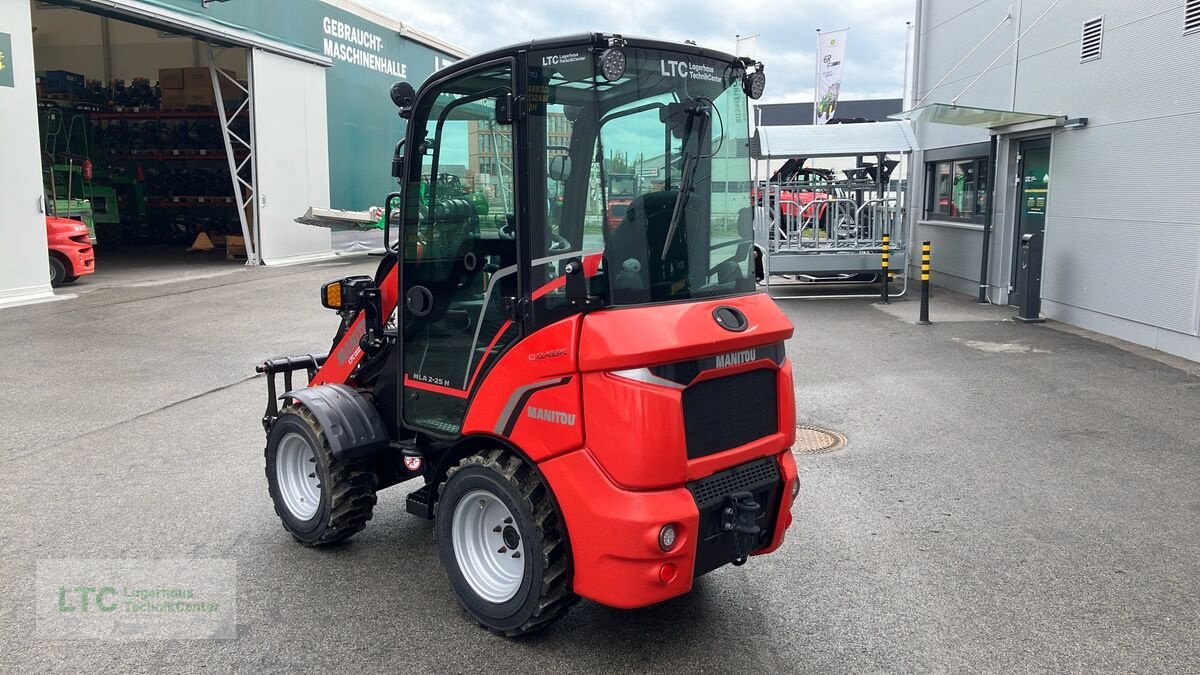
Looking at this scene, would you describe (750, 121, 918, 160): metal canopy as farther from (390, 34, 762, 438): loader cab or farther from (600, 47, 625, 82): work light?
(600, 47, 625, 82): work light

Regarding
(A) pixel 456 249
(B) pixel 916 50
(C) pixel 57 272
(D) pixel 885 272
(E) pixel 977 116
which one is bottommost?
(C) pixel 57 272

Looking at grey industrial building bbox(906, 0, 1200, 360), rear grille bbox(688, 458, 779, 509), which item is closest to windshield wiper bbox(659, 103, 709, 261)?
rear grille bbox(688, 458, 779, 509)

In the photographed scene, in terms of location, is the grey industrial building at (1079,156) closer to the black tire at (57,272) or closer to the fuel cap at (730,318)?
the fuel cap at (730,318)

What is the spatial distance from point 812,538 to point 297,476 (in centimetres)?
297

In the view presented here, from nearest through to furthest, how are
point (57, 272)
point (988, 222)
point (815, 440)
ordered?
point (815, 440) → point (988, 222) → point (57, 272)

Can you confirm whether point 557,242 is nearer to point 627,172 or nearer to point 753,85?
point 627,172

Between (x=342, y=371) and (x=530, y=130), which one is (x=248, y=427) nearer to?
(x=342, y=371)

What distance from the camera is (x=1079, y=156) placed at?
1227cm

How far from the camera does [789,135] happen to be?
51.5 ft

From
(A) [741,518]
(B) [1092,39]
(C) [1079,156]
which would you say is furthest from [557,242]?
(B) [1092,39]

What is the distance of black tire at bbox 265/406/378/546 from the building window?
→ 42.6ft

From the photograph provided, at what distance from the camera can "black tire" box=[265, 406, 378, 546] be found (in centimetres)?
461

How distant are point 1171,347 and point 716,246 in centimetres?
881

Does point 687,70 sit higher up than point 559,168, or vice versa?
point 687,70
